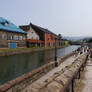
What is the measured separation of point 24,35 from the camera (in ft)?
155

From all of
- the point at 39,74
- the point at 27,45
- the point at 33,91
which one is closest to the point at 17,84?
the point at 39,74

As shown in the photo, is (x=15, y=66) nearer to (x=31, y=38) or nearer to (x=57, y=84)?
(x=57, y=84)

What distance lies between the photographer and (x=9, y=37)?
39.4 m

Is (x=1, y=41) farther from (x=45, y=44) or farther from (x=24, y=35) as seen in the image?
(x=45, y=44)

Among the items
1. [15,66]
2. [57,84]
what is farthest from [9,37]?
[57,84]

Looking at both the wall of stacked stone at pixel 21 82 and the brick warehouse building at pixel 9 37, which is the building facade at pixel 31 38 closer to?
the brick warehouse building at pixel 9 37

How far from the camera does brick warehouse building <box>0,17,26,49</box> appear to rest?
3659cm

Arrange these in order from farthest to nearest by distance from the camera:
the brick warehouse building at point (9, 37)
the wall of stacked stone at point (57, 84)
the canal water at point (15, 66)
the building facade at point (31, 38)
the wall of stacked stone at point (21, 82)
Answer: the building facade at point (31, 38) → the brick warehouse building at point (9, 37) → the canal water at point (15, 66) → the wall of stacked stone at point (21, 82) → the wall of stacked stone at point (57, 84)

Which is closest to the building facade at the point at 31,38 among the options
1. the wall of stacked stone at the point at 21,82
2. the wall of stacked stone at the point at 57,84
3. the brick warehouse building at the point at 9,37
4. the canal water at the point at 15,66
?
the brick warehouse building at the point at 9,37

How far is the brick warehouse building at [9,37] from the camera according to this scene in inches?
1441

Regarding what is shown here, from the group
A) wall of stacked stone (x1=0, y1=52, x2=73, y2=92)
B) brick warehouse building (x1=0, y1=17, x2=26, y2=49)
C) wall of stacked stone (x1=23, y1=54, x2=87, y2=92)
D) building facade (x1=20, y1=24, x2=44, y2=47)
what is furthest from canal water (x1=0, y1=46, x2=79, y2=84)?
→ building facade (x1=20, y1=24, x2=44, y2=47)

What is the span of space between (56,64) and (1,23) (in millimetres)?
29730

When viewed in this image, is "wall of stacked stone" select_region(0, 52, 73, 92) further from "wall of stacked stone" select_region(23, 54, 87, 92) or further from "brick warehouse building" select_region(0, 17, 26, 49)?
"brick warehouse building" select_region(0, 17, 26, 49)

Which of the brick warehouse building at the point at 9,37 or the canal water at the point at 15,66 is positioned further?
the brick warehouse building at the point at 9,37
